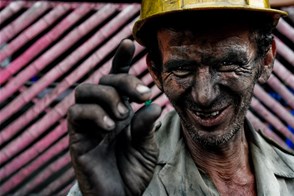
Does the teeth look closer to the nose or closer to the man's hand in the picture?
the nose

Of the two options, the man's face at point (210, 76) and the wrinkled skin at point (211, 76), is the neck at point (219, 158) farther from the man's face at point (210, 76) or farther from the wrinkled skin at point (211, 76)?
the man's face at point (210, 76)

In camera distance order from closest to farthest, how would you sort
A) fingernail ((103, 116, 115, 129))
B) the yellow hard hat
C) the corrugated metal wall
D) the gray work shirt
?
fingernail ((103, 116, 115, 129))
the yellow hard hat
the gray work shirt
the corrugated metal wall

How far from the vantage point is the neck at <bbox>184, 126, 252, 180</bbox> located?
2094 millimetres

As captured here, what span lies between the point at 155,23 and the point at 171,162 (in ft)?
2.01

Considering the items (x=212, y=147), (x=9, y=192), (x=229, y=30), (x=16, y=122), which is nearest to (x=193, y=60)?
(x=229, y=30)

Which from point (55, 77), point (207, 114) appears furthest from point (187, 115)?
point (55, 77)

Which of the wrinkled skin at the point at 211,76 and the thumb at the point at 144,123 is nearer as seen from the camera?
the thumb at the point at 144,123

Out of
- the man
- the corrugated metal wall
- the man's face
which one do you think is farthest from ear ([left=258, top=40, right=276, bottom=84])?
the corrugated metal wall

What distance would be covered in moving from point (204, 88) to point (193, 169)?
0.43 m

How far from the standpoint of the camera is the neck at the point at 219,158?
2.09 metres

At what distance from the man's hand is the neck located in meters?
0.54

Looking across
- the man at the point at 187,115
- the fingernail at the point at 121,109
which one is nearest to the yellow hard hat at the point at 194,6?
the man at the point at 187,115

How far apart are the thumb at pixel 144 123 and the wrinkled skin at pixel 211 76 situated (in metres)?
0.36

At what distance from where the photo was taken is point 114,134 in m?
1.56
